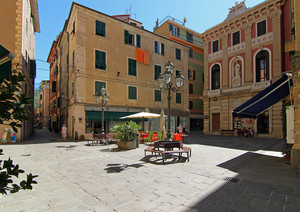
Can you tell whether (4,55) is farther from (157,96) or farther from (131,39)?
(157,96)

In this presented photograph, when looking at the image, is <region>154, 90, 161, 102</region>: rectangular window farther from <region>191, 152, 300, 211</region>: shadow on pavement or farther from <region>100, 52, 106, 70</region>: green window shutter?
<region>191, 152, 300, 211</region>: shadow on pavement

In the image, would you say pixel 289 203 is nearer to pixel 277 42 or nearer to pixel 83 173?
pixel 83 173

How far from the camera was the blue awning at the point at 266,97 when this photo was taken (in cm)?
732

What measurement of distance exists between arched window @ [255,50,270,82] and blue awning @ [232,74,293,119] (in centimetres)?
1110

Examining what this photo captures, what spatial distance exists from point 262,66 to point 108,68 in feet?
52.2

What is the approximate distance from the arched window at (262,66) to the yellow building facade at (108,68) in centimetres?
1033

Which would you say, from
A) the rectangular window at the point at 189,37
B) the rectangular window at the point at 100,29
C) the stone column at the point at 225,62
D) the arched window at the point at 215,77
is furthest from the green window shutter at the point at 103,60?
the rectangular window at the point at 189,37

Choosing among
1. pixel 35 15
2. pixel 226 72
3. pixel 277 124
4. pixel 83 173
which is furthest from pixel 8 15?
pixel 277 124

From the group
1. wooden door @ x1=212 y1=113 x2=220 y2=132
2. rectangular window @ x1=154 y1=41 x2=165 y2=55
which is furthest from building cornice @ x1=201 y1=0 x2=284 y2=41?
wooden door @ x1=212 y1=113 x2=220 y2=132

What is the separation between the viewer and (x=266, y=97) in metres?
8.37

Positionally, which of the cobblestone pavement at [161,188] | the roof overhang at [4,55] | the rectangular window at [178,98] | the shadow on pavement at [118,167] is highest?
the rectangular window at [178,98]

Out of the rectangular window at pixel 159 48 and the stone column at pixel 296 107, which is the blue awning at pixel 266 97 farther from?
the rectangular window at pixel 159 48

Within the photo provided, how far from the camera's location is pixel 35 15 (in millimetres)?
22531

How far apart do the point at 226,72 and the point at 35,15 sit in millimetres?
23932
